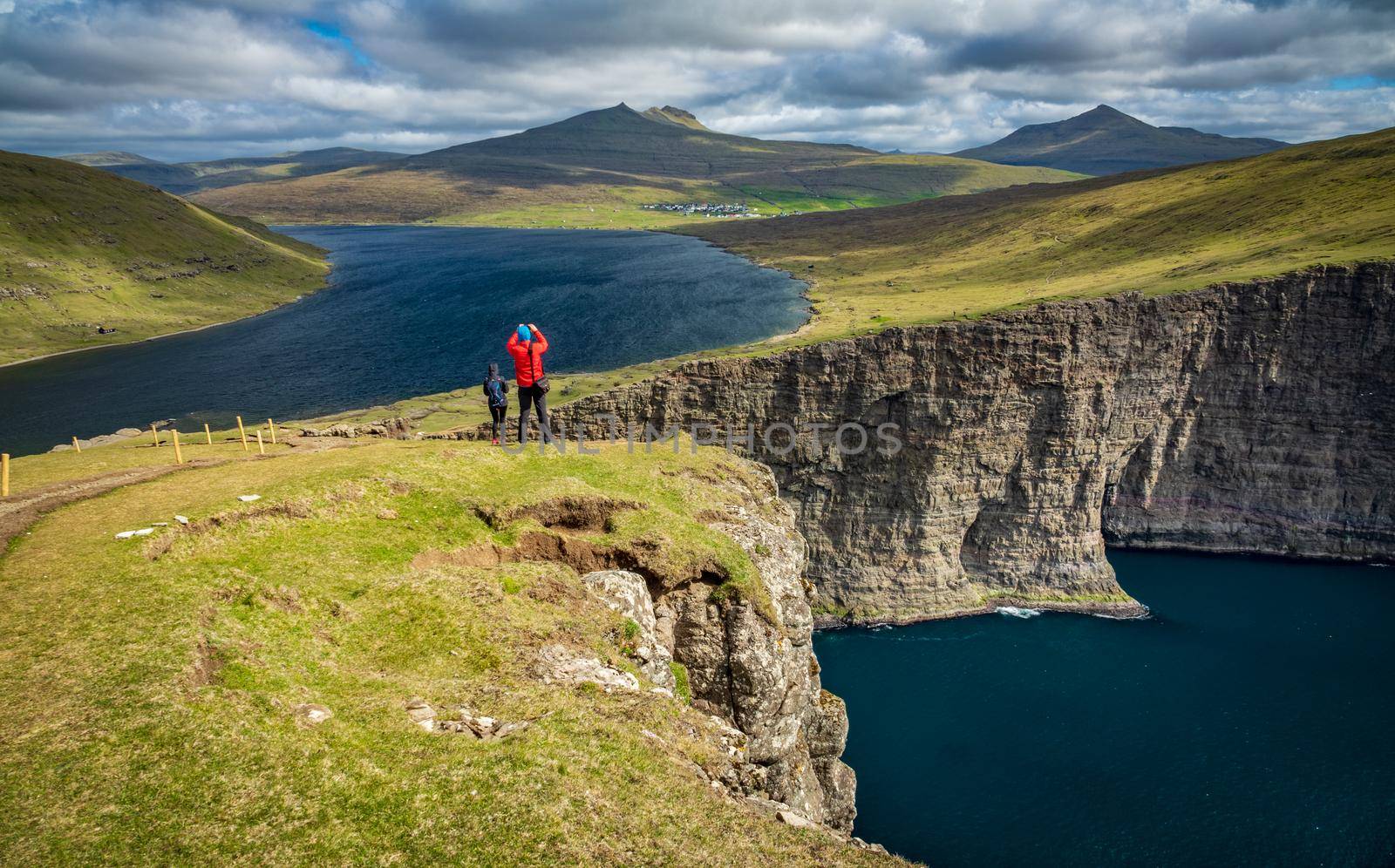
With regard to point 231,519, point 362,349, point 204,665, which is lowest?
point 362,349

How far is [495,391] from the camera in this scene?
34.1 meters

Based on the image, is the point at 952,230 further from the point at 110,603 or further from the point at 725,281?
the point at 110,603

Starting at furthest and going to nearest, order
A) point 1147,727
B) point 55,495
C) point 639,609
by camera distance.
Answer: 1. point 1147,727
2. point 55,495
3. point 639,609

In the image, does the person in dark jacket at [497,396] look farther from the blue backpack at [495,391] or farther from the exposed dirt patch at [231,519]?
the exposed dirt patch at [231,519]

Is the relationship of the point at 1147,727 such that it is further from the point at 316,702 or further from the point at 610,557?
the point at 316,702

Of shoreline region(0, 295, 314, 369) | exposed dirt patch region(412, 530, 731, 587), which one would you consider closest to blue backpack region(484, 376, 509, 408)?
exposed dirt patch region(412, 530, 731, 587)

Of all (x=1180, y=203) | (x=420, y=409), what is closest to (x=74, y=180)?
(x=420, y=409)

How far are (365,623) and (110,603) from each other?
575cm

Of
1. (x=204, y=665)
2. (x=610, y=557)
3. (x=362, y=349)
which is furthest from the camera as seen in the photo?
(x=362, y=349)

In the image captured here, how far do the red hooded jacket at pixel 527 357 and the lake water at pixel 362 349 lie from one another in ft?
258

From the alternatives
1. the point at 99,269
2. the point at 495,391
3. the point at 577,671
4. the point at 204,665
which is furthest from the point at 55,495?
the point at 99,269

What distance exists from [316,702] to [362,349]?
132 metres

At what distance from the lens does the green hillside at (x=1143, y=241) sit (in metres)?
78.8

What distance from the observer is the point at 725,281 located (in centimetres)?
19075
